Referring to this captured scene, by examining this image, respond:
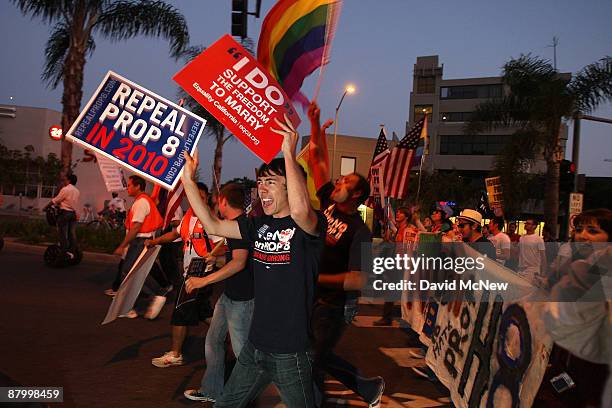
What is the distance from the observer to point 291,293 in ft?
9.95

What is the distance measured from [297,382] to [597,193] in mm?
58501

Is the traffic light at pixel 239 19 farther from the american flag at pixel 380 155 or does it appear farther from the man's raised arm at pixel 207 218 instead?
the man's raised arm at pixel 207 218

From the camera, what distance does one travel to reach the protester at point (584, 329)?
3.72 metres

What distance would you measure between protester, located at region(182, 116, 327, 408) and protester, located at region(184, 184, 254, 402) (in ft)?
3.31

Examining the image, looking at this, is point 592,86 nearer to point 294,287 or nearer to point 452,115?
point 294,287

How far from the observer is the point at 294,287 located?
3.03 metres

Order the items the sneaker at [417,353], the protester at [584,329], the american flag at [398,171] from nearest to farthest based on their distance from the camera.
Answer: the protester at [584,329] → the sneaker at [417,353] → the american flag at [398,171]

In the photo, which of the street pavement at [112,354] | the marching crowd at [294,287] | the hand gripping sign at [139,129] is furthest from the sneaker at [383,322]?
the hand gripping sign at [139,129]

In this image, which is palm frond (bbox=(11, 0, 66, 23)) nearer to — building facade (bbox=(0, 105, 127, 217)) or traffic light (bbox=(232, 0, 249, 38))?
traffic light (bbox=(232, 0, 249, 38))

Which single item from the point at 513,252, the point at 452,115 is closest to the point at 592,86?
the point at 513,252

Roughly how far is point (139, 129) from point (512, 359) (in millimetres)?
3593

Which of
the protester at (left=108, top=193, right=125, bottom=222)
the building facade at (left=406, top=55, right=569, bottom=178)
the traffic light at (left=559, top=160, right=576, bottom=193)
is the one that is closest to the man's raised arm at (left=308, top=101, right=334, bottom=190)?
the traffic light at (left=559, top=160, right=576, bottom=193)

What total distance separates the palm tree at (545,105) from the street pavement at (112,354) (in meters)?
13.4

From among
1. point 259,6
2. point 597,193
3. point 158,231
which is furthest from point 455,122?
point 158,231
